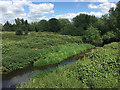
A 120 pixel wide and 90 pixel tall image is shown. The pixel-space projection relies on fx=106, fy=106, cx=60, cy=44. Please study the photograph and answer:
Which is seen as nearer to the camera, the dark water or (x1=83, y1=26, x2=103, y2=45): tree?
the dark water

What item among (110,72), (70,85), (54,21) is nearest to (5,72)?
(70,85)

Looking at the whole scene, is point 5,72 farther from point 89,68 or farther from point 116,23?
point 116,23

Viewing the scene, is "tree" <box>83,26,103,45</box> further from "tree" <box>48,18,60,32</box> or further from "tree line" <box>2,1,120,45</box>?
"tree" <box>48,18,60,32</box>

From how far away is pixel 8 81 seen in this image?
1327 centimetres

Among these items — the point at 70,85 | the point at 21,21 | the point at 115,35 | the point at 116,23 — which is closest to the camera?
the point at 70,85

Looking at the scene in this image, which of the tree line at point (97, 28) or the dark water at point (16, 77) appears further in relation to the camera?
the tree line at point (97, 28)

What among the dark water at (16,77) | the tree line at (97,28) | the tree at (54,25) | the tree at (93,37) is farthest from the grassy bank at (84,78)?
the tree at (54,25)

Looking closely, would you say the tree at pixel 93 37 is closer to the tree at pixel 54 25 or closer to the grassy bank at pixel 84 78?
the grassy bank at pixel 84 78

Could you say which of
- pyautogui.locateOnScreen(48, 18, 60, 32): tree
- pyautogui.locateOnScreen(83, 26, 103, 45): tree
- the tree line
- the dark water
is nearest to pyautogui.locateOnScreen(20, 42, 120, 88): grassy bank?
the dark water

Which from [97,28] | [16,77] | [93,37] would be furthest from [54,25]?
[16,77]

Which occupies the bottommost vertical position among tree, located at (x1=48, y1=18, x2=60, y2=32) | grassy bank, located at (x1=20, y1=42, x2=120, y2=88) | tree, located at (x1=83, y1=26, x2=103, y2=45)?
grassy bank, located at (x1=20, y1=42, x2=120, y2=88)

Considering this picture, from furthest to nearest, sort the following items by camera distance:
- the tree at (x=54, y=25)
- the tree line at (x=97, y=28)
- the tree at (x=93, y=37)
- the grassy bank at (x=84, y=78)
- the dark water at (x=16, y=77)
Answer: the tree at (x=54, y=25), the tree line at (x=97, y=28), the tree at (x=93, y=37), the dark water at (x=16, y=77), the grassy bank at (x=84, y=78)

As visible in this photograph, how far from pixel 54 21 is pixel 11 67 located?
54014 mm

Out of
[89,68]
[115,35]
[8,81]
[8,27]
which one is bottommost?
[8,81]
